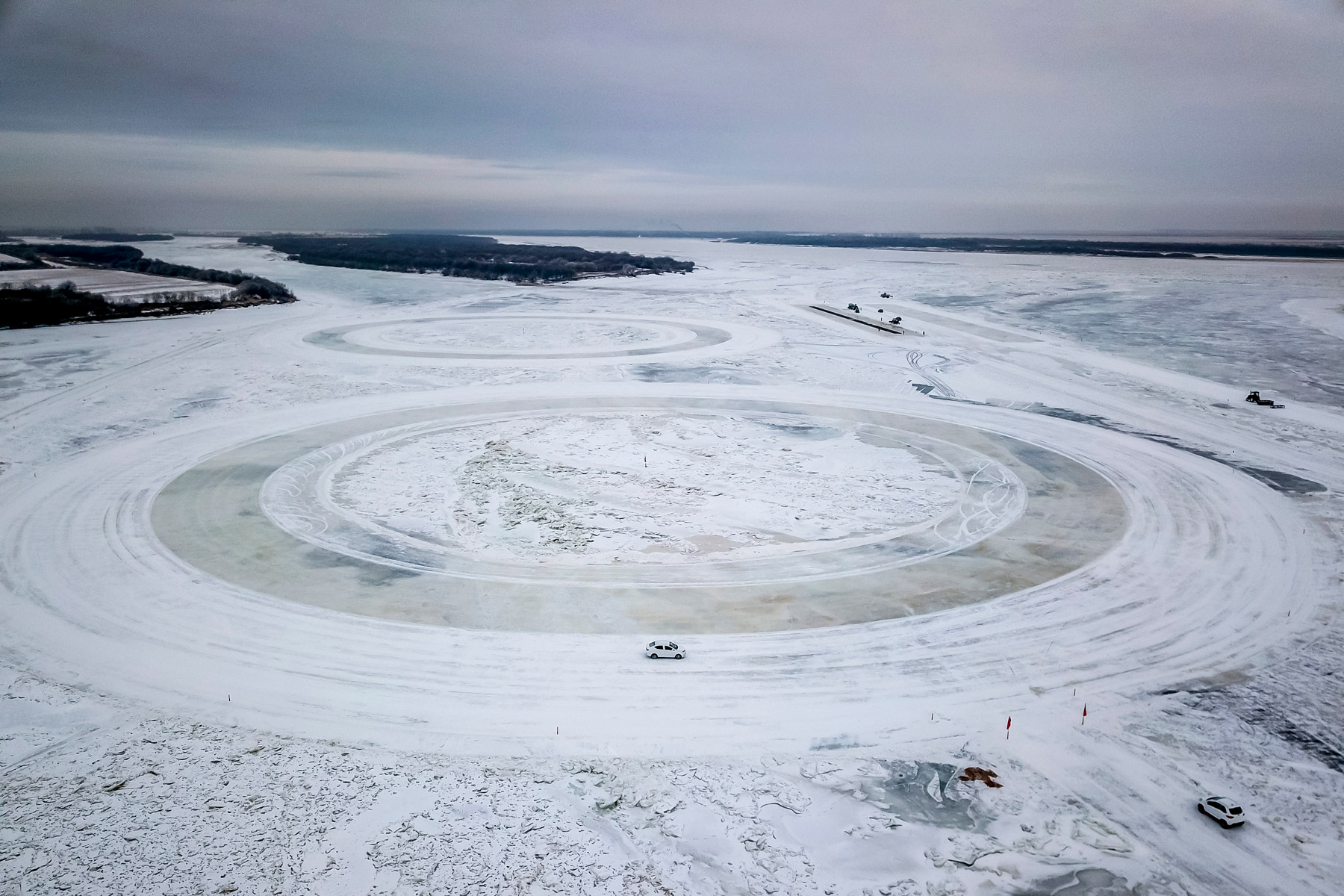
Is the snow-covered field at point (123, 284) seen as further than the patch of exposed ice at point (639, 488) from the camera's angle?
Yes

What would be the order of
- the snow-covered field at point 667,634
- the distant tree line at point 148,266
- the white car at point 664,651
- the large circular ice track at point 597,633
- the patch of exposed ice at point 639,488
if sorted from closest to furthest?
the snow-covered field at point 667,634, the large circular ice track at point 597,633, the white car at point 664,651, the patch of exposed ice at point 639,488, the distant tree line at point 148,266

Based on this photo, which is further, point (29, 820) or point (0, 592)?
point (0, 592)

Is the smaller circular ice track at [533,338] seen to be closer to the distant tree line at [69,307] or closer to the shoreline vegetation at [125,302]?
the distant tree line at [69,307]

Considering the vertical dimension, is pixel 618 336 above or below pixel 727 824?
above

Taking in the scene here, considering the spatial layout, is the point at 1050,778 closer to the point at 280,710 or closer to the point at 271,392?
the point at 280,710

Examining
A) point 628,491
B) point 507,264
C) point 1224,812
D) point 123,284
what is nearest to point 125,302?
point 123,284

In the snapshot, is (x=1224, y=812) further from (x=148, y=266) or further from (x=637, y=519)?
(x=148, y=266)

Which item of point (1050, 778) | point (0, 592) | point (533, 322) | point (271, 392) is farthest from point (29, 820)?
point (533, 322)

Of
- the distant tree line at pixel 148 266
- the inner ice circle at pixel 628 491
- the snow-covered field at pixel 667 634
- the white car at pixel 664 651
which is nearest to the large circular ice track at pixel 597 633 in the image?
the snow-covered field at pixel 667 634
